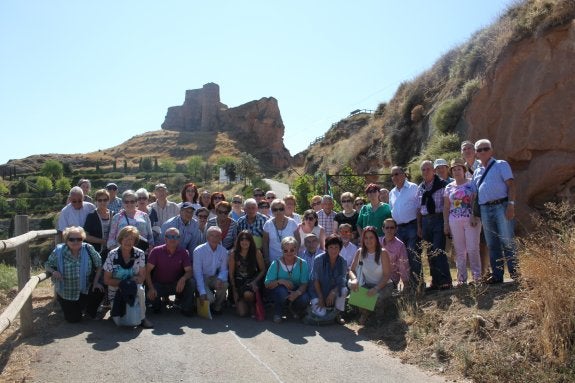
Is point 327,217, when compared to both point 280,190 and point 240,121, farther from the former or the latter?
point 240,121

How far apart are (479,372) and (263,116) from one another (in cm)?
12874

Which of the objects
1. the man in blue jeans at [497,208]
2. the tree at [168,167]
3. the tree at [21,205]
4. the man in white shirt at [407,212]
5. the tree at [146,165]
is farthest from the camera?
the tree at [146,165]

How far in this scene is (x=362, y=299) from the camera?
699cm

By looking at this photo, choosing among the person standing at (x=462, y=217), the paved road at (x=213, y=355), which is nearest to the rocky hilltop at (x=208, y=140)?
the person standing at (x=462, y=217)

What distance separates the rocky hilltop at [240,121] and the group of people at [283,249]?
346 ft

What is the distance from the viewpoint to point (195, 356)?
551cm

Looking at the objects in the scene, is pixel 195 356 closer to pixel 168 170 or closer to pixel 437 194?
pixel 437 194

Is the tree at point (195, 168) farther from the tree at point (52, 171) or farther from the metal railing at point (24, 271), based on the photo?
the metal railing at point (24, 271)

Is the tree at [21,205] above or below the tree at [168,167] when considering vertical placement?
below

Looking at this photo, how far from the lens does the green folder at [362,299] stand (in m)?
6.91

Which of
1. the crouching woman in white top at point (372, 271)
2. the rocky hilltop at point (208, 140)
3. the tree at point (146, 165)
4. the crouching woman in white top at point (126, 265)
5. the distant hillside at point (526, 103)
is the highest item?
the rocky hilltop at point (208, 140)

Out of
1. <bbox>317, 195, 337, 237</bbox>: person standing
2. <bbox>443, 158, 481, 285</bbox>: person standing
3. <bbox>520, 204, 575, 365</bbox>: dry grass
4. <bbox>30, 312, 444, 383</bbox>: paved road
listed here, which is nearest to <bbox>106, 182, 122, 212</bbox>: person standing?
<bbox>30, 312, 444, 383</bbox>: paved road


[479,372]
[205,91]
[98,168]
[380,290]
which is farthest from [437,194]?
[205,91]

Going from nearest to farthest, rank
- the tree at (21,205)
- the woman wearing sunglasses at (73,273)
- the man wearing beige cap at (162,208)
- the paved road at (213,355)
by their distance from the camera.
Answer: the paved road at (213,355)
the woman wearing sunglasses at (73,273)
the man wearing beige cap at (162,208)
the tree at (21,205)
